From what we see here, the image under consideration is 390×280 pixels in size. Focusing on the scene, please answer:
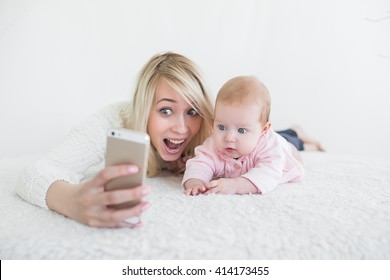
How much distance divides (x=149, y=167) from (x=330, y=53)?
176cm

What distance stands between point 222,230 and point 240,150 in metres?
0.41

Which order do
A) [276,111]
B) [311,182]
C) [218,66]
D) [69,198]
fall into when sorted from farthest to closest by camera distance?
[276,111], [218,66], [311,182], [69,198]

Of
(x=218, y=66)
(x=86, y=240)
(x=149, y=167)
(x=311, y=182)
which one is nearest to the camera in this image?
(x=86, y=240)

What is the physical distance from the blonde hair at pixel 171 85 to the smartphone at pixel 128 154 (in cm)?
53

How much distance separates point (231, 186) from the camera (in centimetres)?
105

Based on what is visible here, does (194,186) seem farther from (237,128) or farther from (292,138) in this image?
(292,138)

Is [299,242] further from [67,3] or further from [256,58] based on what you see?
[256,58]

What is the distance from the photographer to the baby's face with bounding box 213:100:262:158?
110 cm

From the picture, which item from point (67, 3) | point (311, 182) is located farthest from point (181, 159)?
point (67, 3)

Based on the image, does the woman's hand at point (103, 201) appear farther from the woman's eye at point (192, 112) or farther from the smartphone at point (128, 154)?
the woman's eye at point (192, 112)

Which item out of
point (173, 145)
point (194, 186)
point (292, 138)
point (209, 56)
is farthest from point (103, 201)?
point (209, 56)

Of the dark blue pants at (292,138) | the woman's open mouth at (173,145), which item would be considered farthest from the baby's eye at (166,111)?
the dark blue pants at (292,138)

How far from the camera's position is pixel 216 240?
725 mm

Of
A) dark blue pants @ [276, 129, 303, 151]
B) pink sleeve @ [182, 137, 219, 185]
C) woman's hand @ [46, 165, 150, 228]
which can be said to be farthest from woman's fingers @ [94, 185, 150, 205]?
dark blue pants @ [276, 129, 303, 151]
